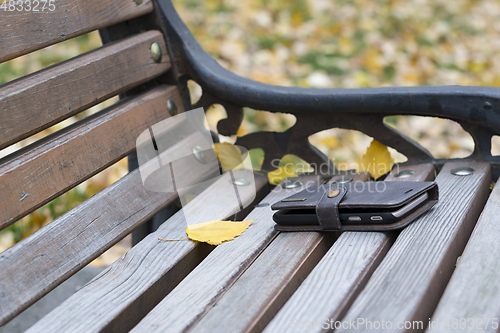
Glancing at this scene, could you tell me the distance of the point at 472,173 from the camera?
1404mm

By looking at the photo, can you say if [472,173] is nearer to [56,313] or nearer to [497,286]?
[497,286]

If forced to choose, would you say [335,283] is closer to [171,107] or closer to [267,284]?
[267,284]

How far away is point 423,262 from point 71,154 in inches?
36.2

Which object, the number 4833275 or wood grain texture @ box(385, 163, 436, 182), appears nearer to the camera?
the number 4833275

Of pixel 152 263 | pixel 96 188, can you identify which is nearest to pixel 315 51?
pixel 96 188

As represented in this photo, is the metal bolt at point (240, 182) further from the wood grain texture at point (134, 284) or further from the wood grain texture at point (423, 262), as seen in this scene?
the wood grain texture at point (423, 262)

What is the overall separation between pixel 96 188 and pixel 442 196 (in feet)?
6.06

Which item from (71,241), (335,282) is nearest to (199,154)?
(71,241)

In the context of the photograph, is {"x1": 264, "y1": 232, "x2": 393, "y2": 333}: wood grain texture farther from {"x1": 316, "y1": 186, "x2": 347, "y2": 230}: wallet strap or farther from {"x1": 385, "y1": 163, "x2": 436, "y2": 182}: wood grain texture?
{"x1": 385, "y1": 163, "x2": 436, "y2": 182}: wood grain texture

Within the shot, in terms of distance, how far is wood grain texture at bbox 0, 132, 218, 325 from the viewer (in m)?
1.08

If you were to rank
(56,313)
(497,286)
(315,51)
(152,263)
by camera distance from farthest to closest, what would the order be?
(315,51) → (152,263) → (56,313) → (497,286)

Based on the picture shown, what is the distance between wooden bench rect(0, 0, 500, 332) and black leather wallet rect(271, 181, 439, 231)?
0.11 feet

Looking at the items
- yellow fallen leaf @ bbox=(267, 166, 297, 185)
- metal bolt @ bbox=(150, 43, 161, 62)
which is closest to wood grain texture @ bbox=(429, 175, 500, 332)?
yellow fallen leaf @ bbox=(267, 166, 297, 185)

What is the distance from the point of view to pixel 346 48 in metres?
3.79
